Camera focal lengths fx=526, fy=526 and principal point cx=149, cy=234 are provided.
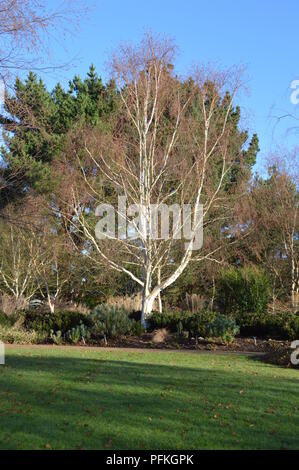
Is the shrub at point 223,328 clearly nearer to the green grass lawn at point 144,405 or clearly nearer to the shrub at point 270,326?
the shrub at point 270,326

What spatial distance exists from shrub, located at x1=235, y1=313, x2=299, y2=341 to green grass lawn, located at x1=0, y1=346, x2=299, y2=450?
4.98 meters

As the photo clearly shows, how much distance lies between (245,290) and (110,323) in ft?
Result: 23.3

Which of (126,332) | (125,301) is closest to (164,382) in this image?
(126,332)

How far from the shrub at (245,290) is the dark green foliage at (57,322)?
6.93 meters

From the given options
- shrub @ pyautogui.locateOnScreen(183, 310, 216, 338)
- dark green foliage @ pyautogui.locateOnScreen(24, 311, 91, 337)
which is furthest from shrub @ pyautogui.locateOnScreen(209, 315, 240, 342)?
dark green foliage @ pyautogui.locateOnScreen(24, 311, 91, 337)

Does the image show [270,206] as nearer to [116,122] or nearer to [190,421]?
[116,122]

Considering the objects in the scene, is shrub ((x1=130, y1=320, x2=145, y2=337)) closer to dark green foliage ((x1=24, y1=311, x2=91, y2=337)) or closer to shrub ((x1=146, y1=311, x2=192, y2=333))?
shrub ((x1=146, y1=311, x2=192, y2=333))

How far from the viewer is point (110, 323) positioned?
16.2m

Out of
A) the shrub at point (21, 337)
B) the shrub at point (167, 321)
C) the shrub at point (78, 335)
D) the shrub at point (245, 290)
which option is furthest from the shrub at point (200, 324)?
the shrub at point (245, 290)

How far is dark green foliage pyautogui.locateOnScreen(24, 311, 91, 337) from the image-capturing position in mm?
16766

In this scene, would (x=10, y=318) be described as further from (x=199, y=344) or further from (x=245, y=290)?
(x=245, y=290)

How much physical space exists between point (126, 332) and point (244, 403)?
9.49m

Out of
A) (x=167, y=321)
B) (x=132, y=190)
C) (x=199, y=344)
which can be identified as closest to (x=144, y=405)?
(x=199, y=344)
